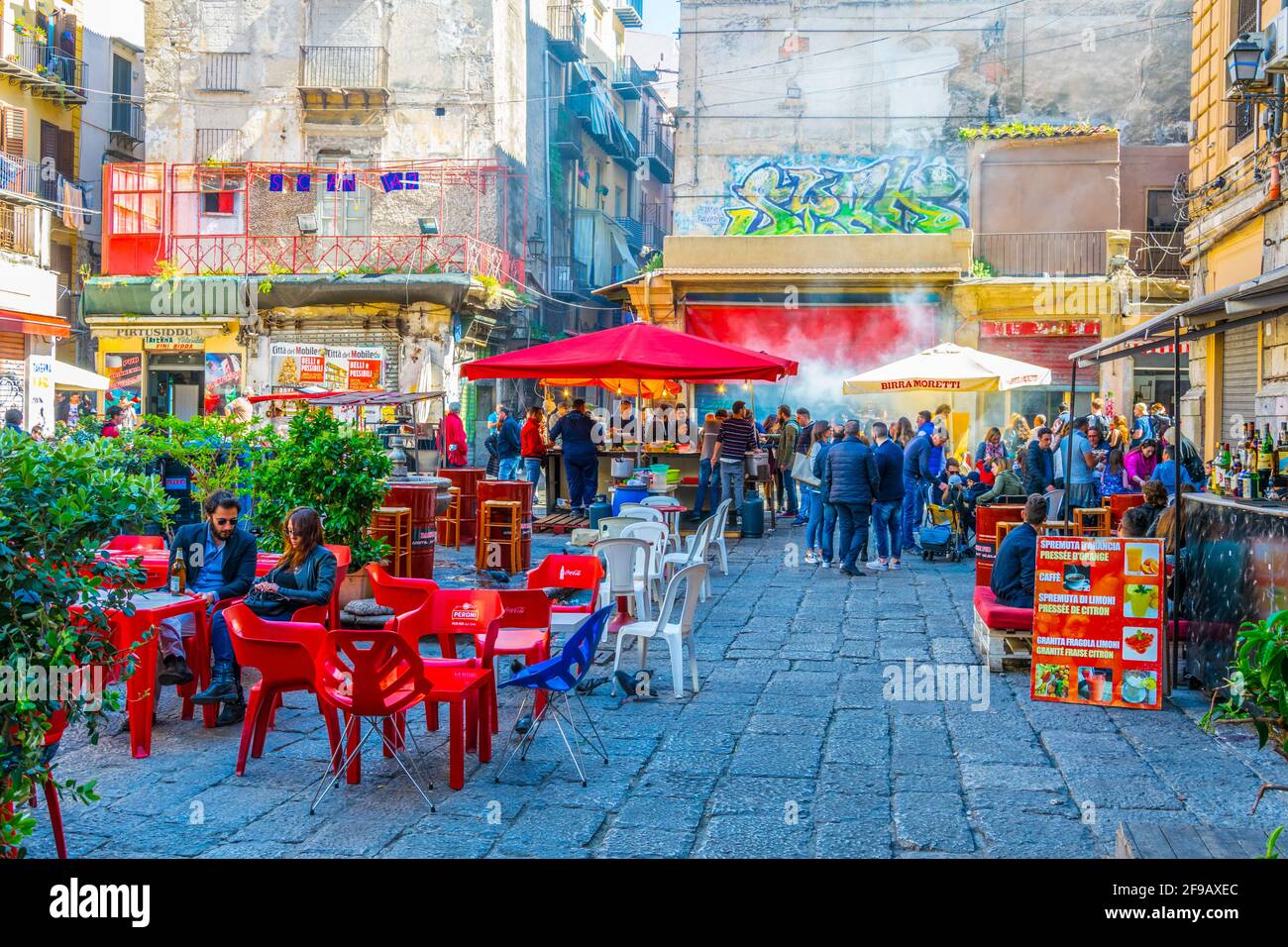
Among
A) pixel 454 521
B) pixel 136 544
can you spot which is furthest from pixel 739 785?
pixel 454 521

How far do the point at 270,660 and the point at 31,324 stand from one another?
19100mm

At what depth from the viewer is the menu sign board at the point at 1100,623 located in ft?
24.7

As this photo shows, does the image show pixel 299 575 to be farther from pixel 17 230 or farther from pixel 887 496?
pixel 17 230

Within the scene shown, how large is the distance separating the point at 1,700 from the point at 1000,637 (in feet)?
21.1

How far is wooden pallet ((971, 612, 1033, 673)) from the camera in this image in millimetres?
8500

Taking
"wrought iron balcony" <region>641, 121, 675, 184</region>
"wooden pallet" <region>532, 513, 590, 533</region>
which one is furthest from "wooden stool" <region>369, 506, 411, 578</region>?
"wrought iron balcony" <region>641, 121, 675, 184</region>

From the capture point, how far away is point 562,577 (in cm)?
817

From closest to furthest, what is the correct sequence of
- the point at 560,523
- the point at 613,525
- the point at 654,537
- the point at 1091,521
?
the point at 654,537 < the point at 613,525 < the point at 1091,521 < the point at 560,523

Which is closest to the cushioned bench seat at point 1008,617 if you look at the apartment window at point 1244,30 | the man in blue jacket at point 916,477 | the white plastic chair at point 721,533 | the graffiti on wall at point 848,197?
the white plastic chair at point 721,533

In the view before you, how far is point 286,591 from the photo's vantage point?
6934 mm

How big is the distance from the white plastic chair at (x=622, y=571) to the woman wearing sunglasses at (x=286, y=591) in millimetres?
2397

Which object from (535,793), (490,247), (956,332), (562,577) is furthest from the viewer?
(490,247)
